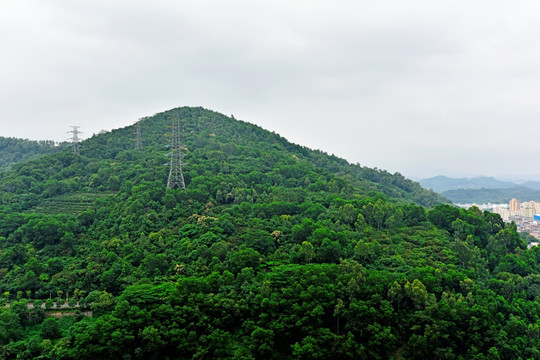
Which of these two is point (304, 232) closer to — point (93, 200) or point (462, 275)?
point (462, 275)

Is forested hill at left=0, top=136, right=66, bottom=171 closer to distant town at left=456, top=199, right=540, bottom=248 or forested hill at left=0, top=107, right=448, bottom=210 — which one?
forested hill at left=0, top=107, right=448, bottom=210

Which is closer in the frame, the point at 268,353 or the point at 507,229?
the point at 268,353

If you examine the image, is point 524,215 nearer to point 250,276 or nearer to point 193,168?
point 193,168

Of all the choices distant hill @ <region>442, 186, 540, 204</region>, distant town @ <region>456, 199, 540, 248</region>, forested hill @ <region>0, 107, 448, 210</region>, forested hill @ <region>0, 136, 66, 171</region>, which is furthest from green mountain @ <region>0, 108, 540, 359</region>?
distant hill @ <region>442, 186, 540, 204</region>

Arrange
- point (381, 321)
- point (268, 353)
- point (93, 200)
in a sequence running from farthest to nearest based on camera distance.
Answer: point (93, 200) → point (381, 321) → point (268, 353)

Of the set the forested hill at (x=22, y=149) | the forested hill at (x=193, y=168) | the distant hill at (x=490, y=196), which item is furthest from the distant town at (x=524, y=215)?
the forested hill at (x=22, y=149)

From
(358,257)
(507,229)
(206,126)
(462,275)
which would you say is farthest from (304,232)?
(206,126)
